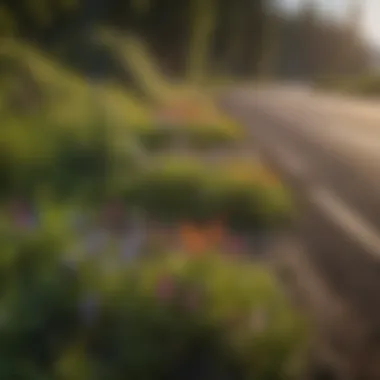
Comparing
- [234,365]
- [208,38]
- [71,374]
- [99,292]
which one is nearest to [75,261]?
[99,292]

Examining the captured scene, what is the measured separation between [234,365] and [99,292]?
229mm

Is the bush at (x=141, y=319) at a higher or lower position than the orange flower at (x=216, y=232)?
lower

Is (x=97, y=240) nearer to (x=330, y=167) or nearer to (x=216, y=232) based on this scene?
(x=216, y=232)

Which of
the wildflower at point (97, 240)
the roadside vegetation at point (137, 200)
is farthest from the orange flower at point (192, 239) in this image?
the wildflower at point (97, 240)

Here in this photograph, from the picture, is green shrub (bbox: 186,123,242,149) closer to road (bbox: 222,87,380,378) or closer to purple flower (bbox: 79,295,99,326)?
road (bbox: 222,87,380,378)

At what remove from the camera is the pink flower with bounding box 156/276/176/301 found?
1.17m

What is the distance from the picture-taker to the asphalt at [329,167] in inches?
45.8

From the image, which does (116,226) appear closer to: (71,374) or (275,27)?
(71,374)

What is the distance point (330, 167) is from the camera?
119 cm

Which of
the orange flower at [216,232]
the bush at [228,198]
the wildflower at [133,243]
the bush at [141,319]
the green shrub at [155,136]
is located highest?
the green shrub at [155,136]

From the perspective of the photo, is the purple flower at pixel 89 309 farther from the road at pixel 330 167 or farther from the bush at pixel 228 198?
the road at pixel 330 167

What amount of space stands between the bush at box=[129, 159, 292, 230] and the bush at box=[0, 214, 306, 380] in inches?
2.7

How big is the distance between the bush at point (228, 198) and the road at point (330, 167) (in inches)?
1.2

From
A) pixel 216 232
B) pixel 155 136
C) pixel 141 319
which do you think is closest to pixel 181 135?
pixel 155 136
